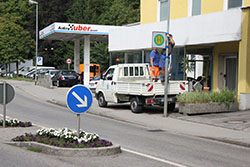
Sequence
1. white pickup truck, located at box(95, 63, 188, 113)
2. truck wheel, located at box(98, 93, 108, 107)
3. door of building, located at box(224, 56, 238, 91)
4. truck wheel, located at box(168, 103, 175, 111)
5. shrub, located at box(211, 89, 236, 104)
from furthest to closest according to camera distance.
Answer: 1. door of building, located at box(224, 56, 238, 91)
2. truck wheel, located at box(98, 93, 108, 107)
3. truck wheel, located at box(168, 103, 175, 111)
4. shrub, located at box(211, 89, 236, 104)
5. white pickup truck, located at box(95, 63, 188, 113)

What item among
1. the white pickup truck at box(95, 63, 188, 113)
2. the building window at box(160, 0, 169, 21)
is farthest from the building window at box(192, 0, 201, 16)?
the white pickup truck at box(95, 63, 188, 113)

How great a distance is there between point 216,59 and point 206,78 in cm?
137

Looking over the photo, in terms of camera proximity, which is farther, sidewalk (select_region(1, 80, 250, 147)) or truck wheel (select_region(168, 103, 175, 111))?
truck wheel (select_region(168, 103, 175, 111))

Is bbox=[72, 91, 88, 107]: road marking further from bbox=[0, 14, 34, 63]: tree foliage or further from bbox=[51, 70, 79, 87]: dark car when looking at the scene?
bbox=[0, 14, 34, 63]: tree foliage

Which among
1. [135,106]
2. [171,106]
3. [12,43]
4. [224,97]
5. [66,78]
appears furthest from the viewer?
[12,43]

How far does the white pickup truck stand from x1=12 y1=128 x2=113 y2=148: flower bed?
7.16 m

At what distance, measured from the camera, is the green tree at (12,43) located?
46188 millimetres

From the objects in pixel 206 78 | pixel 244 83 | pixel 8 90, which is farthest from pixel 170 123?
pixel 206 78

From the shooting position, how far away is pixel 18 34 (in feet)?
155

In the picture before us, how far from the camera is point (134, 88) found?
16.0 meters

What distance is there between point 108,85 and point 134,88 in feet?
7.33

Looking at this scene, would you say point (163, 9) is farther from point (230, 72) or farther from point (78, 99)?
point (78, 99)

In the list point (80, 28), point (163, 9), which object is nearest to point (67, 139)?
point (163, 9)

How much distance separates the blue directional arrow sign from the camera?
26.1 feet
